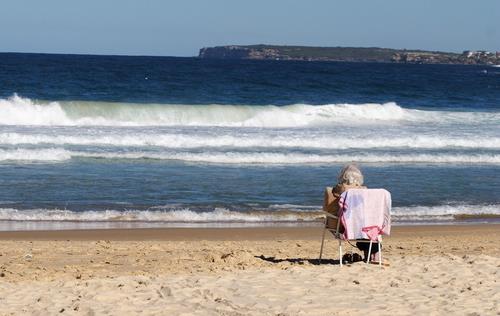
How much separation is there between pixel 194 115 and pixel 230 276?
23685 mm

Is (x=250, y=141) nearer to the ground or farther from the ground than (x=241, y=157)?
farther from the ground

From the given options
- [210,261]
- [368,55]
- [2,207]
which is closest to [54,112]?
[2,207]

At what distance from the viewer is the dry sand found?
275 inches

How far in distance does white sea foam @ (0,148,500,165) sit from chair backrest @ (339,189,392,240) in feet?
33.9

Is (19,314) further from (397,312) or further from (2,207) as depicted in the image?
(2,207)

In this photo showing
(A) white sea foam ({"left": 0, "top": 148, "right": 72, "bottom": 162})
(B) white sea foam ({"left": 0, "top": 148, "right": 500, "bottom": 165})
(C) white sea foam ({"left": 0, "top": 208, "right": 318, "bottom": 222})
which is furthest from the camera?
(B) white sea foam ({"left": 0, "top": 148, "right": 500, "bottom": 165})

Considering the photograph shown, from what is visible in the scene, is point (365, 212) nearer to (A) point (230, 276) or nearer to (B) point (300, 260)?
(B) point (300, 260)

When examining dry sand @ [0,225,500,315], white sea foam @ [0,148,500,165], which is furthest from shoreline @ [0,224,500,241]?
white sea foam @ [0,148,500,165]

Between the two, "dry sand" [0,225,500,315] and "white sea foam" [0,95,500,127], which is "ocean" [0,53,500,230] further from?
"dry sand" [0,225,500,315]

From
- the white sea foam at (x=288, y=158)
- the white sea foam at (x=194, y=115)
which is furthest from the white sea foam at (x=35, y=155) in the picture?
the white sea foam at (x=194, y=115)

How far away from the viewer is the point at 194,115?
31.6 meters

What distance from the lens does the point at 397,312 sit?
22.4ft

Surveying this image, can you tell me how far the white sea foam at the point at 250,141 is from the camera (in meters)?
22.1

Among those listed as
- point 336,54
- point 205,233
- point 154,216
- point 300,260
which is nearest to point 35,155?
point 154,216
